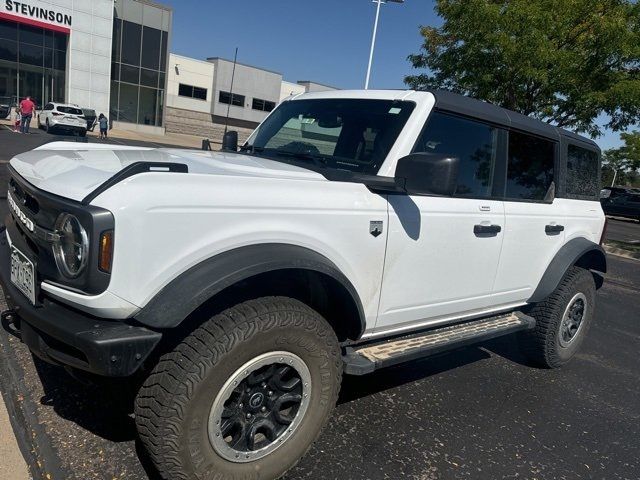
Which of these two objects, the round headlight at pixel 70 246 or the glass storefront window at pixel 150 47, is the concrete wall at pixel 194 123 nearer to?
the glass storefront window at pixel 150 47

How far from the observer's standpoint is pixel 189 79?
4169 cm

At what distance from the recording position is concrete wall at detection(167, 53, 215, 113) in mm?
40719

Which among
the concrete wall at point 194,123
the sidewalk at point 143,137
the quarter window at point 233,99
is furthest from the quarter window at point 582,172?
the quarter window at point 233,99

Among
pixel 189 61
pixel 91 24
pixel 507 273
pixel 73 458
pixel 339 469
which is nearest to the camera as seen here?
pixel 73 458

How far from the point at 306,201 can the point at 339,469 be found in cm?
139

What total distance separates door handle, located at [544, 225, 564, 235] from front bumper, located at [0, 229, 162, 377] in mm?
3071

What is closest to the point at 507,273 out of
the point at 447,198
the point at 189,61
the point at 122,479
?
the point at 447,198

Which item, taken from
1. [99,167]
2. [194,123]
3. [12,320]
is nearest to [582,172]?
[99,167]

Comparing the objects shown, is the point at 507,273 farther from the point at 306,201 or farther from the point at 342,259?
the point at 306,201

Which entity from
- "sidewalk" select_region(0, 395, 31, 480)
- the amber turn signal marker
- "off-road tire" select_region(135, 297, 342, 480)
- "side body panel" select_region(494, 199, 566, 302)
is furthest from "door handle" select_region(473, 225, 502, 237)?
"sidewalk" select_region(0, 395, 31, 480)

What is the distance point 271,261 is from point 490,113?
215 centimetres

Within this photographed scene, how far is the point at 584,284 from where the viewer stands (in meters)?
4.35

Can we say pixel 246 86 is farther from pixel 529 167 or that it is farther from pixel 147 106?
pixel 529 167

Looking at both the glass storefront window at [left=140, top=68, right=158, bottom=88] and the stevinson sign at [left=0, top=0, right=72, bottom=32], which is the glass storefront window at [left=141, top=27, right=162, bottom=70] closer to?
the glass storefront window at [left=140, top=68, right=158, bottom=88]
